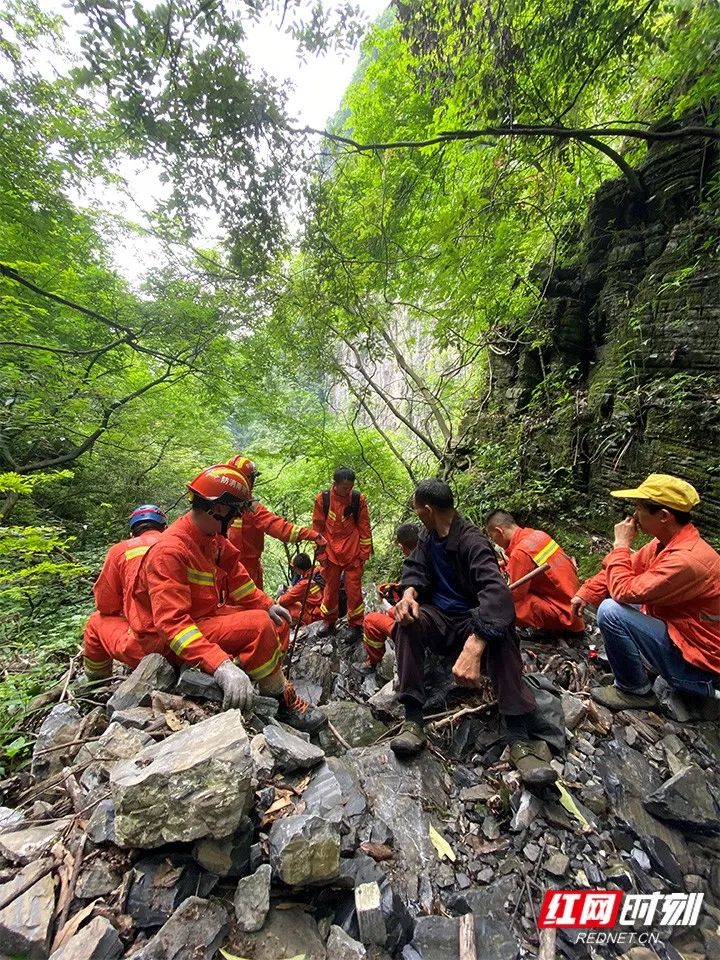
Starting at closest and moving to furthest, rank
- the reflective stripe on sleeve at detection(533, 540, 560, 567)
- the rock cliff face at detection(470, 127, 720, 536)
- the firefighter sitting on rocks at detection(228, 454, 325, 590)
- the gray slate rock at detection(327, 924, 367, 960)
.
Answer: the gray slate rock at detection(327, 924, 367, 960) < the reflective stripe on sleeve at detection(533, 540, 560, 567) < the rock cliff face at detection(470, 127, 720, 536) < the firefighter sitting on rocks at detection(228, 454, 325, 590)

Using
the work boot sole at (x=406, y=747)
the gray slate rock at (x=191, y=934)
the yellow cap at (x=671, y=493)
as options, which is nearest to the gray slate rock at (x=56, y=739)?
the gray slate rock at (x=191, y=934)

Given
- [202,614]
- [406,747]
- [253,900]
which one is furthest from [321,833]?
[202,614]

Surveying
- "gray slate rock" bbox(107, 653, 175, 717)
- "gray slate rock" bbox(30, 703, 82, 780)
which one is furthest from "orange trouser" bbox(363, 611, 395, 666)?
"gray slate rock" bbox(30, 703, 82, 780)

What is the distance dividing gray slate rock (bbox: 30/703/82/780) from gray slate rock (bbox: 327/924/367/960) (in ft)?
5.78

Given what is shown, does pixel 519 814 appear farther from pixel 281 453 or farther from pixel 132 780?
pixel 281 453

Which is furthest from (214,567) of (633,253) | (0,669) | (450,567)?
(633,253)

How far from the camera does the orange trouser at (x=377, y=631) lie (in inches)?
167

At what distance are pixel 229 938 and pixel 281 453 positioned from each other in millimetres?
8553

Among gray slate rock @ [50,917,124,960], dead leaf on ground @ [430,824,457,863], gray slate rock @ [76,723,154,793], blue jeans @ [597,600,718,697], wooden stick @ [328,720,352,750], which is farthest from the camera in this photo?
wooden stick @ [328,720,352,750]

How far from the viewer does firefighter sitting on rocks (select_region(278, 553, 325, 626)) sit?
21.6 ft

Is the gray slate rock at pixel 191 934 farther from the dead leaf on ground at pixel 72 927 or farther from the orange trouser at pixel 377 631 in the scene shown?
the orange trouser at pixel 377 631

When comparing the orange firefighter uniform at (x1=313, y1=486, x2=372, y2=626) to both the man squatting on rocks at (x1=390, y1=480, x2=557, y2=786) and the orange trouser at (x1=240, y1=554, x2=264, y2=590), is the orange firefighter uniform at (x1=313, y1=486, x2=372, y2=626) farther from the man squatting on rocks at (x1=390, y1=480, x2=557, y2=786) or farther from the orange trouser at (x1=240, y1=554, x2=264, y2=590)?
the man squatting on rocks at (x1=390, y1=480, x2=557, y2=786)

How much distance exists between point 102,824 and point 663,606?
3.55 metres

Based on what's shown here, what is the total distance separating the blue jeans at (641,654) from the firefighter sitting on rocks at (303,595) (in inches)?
164
